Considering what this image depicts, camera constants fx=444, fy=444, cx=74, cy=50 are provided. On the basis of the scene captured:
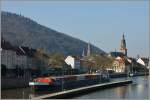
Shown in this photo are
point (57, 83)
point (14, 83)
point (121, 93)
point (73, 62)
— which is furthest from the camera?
point (73, 62)

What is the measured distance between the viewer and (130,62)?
114m

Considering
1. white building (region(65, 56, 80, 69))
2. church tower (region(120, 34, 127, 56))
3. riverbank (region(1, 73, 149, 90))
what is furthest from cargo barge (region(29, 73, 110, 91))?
church tower (region(120, 34, 127, 56))

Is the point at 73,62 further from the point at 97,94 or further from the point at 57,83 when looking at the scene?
the point at 97,94

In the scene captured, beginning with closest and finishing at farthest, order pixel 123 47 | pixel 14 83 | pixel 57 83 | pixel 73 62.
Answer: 1. pixel 57 83
2. pixel 14 83
3. pixel 73 62
4. pixel 123 47

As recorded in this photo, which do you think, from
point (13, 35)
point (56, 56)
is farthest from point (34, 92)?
point (13, 35)

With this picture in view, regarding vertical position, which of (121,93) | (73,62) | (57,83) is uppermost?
(73,62)

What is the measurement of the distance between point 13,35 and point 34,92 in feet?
337

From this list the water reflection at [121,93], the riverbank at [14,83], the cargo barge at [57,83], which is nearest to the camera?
the water reflection at [121,93]

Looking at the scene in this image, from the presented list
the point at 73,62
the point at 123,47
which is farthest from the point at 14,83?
the point at 123,47

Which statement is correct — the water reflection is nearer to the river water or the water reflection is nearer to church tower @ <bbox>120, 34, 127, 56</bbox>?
the river water

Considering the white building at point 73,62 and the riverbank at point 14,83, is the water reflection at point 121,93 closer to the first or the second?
the riverbank at point 14,83

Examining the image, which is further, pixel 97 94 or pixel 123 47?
pixel 123 47

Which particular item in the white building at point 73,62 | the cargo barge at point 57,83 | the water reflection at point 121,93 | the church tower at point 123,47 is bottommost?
the water reflection at point 121,93

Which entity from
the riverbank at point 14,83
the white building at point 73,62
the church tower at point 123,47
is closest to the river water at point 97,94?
the riverbank at point 14,83
